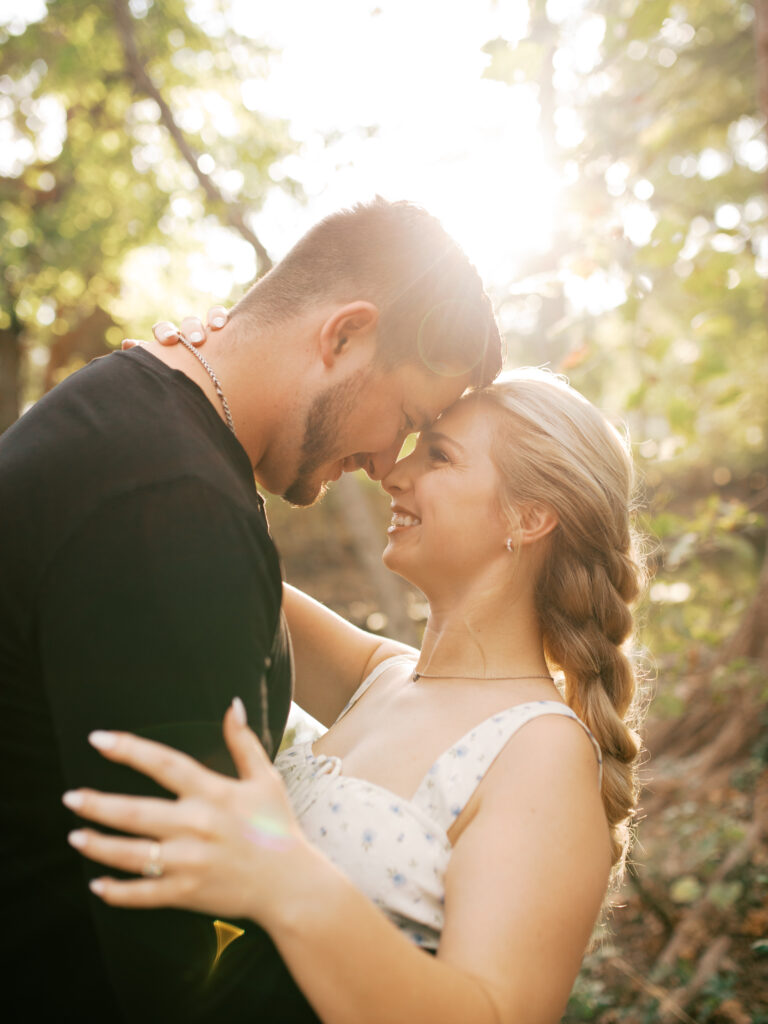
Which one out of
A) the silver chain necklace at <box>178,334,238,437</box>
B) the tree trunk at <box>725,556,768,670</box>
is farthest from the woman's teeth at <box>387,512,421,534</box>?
the tree trunk at <box>725,556,768,670</box>

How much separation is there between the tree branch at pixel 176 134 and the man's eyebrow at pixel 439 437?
8.80 ft

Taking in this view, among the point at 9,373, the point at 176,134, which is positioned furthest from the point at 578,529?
the point at 9,373

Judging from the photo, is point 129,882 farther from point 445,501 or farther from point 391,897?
point 445,501

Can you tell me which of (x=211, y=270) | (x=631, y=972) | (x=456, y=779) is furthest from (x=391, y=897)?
(x=211, y=270)

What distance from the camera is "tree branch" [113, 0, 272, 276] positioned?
479cm

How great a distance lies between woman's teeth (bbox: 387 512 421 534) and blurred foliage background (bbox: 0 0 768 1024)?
103 cm

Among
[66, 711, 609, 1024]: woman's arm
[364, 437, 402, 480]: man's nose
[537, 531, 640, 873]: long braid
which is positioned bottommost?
[537, 531, 640, 873]: long braid

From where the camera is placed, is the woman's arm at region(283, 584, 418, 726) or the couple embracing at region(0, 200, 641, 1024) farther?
the woman's arm at region(283, 584, 418, 726)

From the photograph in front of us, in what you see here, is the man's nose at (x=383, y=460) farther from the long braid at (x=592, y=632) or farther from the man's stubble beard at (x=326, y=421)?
the long braid at (x=592, y=632)

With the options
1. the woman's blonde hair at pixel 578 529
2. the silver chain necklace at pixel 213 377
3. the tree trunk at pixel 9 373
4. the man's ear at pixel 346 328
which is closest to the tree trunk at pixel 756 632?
the woman's blonde hair at pixel 578 529

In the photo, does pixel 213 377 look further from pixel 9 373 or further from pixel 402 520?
pixel 9 373

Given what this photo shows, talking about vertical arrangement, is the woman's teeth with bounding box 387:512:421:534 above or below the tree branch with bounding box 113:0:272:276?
below

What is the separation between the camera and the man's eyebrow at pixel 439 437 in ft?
8.07

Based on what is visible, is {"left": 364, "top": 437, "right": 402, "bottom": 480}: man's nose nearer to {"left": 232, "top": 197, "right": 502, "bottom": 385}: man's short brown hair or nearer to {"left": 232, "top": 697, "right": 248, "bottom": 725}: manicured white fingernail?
{"left": 232, "top": 197, "right": 502, "bottom": 385}: man's short brown hair
